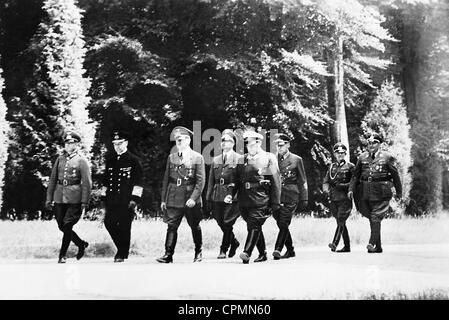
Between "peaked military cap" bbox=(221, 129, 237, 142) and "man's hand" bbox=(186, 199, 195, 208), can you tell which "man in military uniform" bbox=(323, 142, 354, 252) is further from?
"man's hand" bbox=(186, 199, 195, 208)

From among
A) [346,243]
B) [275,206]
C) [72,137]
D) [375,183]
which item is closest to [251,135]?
[275,206]

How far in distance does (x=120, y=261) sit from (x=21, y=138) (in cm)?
221

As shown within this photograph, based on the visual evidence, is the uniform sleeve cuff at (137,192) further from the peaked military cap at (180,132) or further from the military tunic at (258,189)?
the military tunic at (258,189)

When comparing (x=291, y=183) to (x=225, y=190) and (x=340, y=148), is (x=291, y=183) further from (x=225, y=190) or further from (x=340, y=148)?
(x=225, y=190)

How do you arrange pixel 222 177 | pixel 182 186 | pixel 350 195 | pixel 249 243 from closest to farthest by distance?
1. pixel 249 243
2. pixel 182 186
3. pixel 222 177
4. pixel 350 195

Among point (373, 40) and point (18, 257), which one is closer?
point (18, 257)

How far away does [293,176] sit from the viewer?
33.9 ft

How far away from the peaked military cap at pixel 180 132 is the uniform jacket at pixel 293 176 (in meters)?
1.29

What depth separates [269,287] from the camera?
8688mm

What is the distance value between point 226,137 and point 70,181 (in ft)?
Answer: 6.88

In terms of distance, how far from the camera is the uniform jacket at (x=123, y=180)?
9.84 meters

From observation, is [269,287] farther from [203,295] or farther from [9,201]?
[9,201]

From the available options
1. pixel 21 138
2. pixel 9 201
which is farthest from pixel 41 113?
pixel 9 201

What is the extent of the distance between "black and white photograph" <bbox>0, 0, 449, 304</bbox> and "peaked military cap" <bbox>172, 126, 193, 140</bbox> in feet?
0.11
